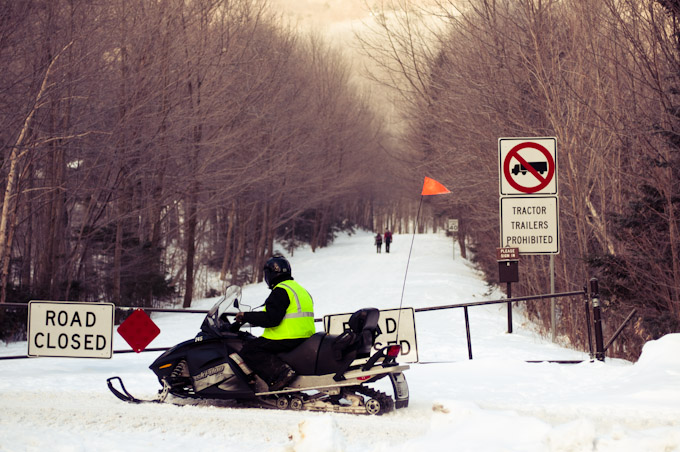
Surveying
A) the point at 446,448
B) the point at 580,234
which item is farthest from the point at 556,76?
the point at 446,448

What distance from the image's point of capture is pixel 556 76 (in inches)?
597

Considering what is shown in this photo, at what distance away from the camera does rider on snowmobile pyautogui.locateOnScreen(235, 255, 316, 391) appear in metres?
7.24

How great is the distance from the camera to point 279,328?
288 inches

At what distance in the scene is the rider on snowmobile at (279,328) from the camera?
23.7 feet

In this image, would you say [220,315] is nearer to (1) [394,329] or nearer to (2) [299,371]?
(2) [299,371]

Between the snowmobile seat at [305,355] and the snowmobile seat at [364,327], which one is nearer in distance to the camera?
the snowmobile seat at [364,327]

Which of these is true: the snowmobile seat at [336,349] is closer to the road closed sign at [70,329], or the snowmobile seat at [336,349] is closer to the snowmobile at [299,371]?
the snowmobile at [299,371]

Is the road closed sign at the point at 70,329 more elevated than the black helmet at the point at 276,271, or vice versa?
the black helmet at the point at 276,271

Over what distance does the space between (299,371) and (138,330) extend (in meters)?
4.33

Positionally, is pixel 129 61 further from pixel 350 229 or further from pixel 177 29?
pixel 350 229

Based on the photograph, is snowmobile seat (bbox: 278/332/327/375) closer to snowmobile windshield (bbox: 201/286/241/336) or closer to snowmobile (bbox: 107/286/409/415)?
snowmobile (bbox: 107/286/409/415)

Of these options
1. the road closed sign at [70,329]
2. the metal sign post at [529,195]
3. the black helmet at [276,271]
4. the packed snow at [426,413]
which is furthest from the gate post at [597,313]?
the road closed sign at [70,329]

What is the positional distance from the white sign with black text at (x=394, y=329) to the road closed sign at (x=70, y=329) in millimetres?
3019

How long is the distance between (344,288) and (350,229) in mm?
56516
